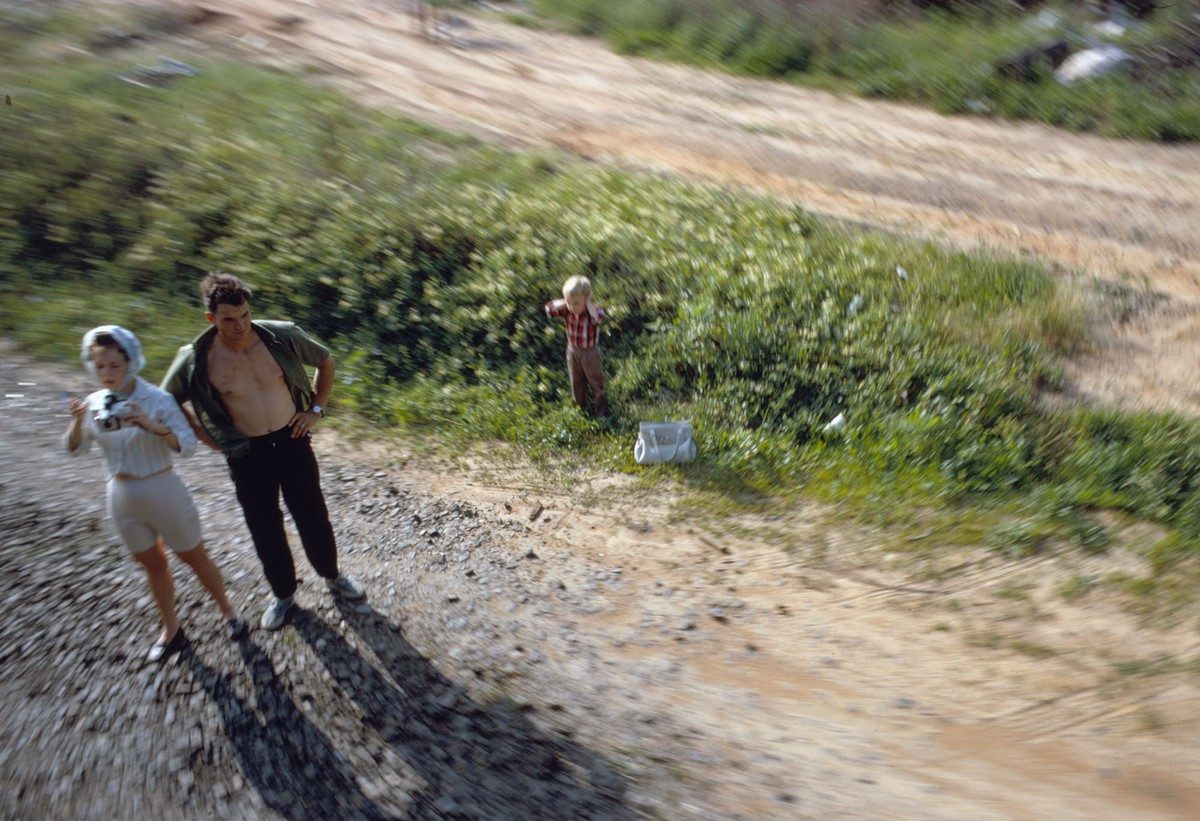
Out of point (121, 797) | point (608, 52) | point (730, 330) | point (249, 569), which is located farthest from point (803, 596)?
point (608, 52)

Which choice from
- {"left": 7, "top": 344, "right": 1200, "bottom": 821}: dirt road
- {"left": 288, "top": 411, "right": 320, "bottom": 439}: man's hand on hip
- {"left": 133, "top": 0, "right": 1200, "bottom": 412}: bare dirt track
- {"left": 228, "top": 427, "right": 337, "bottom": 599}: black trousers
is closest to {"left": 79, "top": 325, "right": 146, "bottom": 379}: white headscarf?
{"left": 228, "top": 427, "right": 337, "bottom": 599}: black trousers

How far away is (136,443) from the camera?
443cm

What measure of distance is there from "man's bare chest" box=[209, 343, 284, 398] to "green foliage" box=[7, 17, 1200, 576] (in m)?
2.97

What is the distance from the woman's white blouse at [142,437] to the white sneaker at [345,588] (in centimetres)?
125

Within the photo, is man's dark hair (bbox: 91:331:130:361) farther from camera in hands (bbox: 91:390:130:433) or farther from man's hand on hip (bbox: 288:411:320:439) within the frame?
man's hand on hip (bbox: 288:411:320:439)

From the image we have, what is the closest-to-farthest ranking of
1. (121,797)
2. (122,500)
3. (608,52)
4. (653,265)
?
1. (121,797)
2. (122,500)
3. (653,265)
4. (608,52)

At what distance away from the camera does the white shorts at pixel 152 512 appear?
4.51 metres

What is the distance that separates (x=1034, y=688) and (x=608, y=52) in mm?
12832

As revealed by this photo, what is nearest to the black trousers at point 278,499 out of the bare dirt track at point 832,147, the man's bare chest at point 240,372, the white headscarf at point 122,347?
the man's bare chest at point 240,372

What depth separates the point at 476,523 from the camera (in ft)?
21.4

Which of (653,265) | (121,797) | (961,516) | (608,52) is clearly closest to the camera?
(121,797)

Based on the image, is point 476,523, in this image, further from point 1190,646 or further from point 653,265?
point 1190,646

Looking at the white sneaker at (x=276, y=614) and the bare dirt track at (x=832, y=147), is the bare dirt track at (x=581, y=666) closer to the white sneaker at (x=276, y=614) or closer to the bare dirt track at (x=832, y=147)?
the white sneaker at (x=276, y=614)

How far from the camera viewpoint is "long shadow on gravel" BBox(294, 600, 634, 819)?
4215 mm
